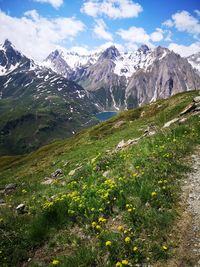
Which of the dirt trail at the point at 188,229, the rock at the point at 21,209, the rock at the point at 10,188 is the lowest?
the rock at the point at 10,188

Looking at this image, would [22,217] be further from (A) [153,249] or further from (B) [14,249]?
(A) [153,249]

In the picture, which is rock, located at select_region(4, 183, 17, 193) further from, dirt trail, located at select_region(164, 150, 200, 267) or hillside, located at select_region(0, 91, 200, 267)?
dirt trail, located at select_region(164, 150, 200, 267)

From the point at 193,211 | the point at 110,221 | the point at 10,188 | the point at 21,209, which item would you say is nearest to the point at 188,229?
the point at 193,211

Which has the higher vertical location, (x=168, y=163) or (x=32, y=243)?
(x=168, y=163)

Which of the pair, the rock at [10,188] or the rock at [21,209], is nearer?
the rock at [21,209]

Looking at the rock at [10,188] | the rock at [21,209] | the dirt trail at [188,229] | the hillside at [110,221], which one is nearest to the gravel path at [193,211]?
the dirt trail at [188,229]

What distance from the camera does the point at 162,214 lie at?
9.78m

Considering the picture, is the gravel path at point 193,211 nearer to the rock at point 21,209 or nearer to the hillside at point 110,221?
the hillside at point 110,221

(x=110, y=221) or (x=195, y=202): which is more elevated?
(x=110, y=221)

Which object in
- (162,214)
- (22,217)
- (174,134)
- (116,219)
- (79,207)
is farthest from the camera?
(174,134)

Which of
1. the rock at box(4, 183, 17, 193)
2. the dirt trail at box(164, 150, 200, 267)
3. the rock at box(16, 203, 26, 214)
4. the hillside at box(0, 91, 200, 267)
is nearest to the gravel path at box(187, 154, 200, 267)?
the dirt trail at box(164, 150, 200, 267)

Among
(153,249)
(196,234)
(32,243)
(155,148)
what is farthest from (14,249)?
(155,148)

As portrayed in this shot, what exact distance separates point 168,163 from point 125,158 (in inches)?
122

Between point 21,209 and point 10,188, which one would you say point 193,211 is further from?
point 10,188
